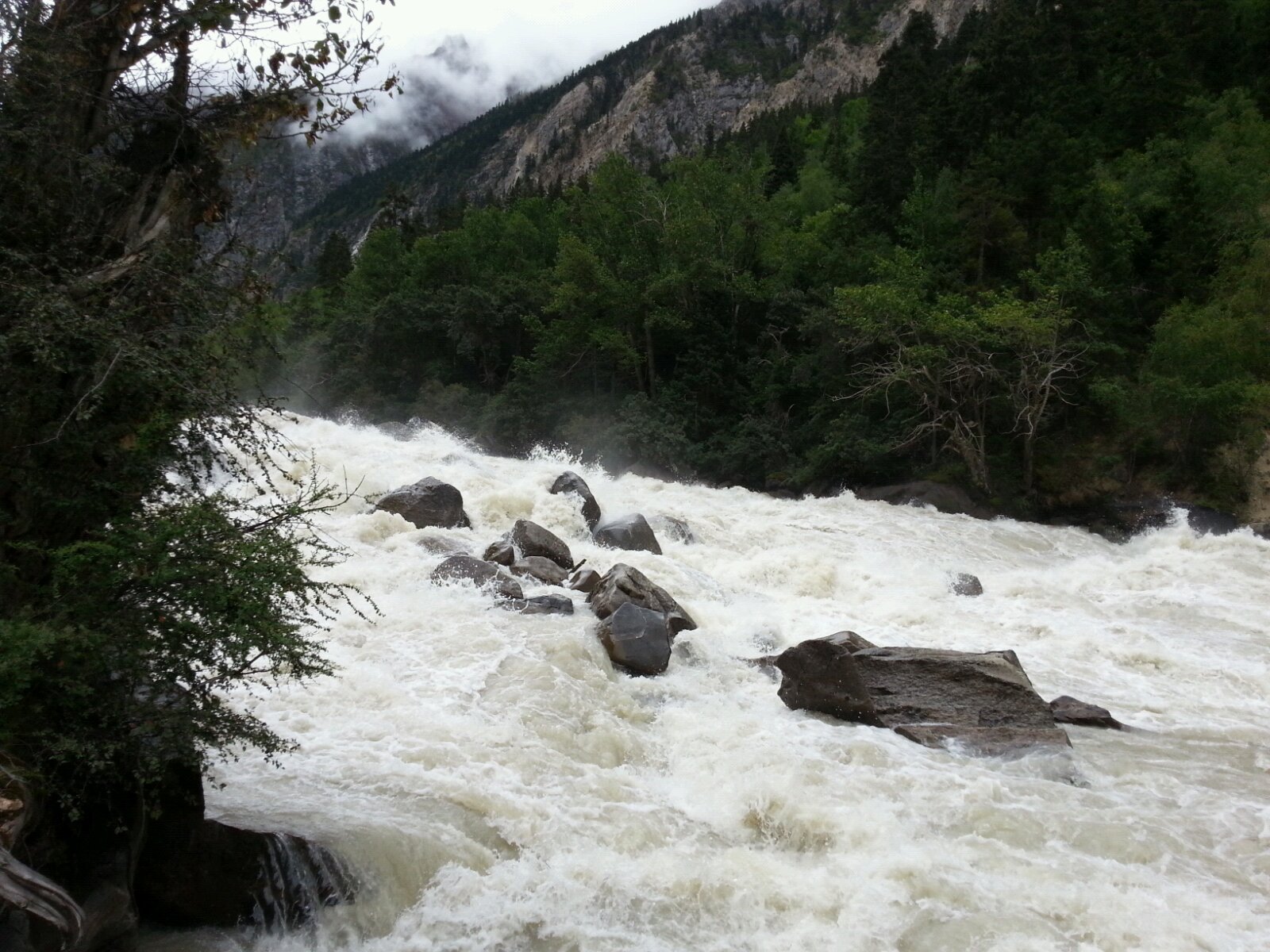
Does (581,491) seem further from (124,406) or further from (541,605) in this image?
(124,406)

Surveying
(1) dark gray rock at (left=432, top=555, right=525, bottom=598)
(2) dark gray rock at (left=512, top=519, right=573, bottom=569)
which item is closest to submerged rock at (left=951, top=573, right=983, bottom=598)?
(2) dark gray rock at (left=512, top=519, right=573, bottom=569)

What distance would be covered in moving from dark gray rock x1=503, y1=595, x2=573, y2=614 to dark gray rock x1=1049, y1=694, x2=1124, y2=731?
5.71 meters

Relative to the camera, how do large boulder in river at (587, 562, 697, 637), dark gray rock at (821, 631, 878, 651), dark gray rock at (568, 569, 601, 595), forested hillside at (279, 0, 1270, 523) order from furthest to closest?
forested hillside at (279, 0, 1270, 523)
dark gray rock at (568, 569, 601, 595)
large boulder in river at (587, 562, 697, 637)
dark gray rock at (821, 631, 878, 651)

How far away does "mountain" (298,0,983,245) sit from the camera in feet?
330

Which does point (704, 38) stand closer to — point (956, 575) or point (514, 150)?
point (514, 150)

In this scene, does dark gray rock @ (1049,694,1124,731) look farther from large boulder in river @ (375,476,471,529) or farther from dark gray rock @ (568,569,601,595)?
large boulder in river @ (375,476,471,529)

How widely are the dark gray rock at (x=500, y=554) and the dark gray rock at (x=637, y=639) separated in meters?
3.09

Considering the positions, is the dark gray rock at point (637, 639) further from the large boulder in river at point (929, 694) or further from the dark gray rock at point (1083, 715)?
the dark gray rock at point (1083, 715)

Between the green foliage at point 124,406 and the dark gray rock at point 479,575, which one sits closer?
the green foliage at point 124,406

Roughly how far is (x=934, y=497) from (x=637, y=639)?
1560cm

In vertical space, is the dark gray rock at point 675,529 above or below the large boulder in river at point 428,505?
below

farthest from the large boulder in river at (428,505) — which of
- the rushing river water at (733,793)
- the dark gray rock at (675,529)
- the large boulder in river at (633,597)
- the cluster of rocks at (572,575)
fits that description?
the large boulder in river at (633,597)

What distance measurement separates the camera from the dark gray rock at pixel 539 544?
Answer: 1334cm

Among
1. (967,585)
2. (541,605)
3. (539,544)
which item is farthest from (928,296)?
(541,605)
